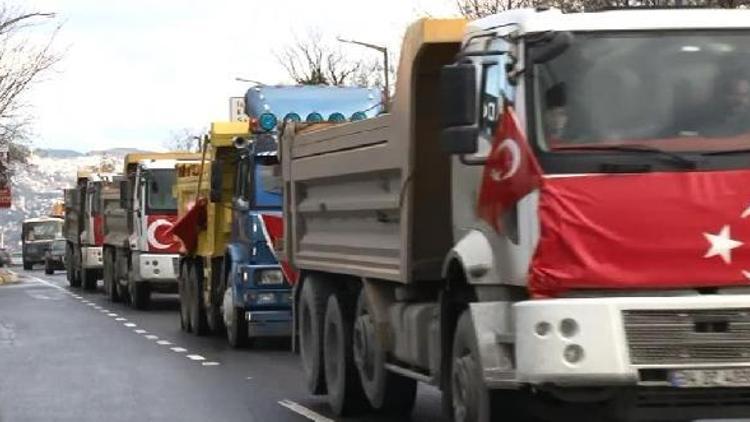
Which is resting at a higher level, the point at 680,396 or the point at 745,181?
the point at 745,181

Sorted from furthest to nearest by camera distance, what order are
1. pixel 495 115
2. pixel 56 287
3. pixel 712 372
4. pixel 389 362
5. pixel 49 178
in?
pixel 49 178
pixel 56 287
pixel 389 362
pixel 495 115
pixel 712 372

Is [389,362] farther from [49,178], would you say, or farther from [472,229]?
[49,178]

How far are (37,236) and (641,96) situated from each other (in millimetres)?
71058

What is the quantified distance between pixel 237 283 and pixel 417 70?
9.37m

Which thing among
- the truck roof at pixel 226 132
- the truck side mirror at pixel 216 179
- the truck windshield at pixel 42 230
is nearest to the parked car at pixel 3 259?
the truck windshield at pixel 42 230

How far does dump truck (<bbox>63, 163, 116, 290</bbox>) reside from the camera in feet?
123

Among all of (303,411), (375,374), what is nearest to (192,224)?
(303,411)

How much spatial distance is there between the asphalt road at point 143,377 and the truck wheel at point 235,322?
9.3 inches

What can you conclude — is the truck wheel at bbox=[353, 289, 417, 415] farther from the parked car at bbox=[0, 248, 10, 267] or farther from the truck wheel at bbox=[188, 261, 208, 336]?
the parked car at bbox=[0, 248, 10, 267]

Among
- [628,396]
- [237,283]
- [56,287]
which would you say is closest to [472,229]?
[628,396]

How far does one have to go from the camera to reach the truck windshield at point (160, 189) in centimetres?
2902

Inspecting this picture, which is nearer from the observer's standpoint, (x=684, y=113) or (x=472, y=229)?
(x=684, y=113)

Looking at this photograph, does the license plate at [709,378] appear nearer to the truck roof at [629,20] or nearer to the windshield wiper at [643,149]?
the windshield wiper at [643,149]

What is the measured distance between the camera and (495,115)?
824cm
